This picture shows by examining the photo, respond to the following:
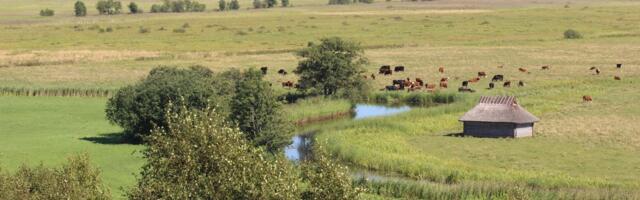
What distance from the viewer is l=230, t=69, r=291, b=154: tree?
56.2m

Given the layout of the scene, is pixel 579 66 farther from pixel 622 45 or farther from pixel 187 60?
pixel 187 60

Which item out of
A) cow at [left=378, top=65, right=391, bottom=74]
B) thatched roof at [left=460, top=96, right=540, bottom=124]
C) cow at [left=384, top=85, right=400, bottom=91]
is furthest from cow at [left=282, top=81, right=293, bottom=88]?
thatched roof at [left=460, top=96, right=540, bottom=124]

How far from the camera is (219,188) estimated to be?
2895 centimetres

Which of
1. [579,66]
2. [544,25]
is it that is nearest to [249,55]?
[579,66]

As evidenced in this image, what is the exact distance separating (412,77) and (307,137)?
97.9 feet

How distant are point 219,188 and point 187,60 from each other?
8147 cm

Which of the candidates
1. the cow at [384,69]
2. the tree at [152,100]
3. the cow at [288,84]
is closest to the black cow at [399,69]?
the cow at [384,69]

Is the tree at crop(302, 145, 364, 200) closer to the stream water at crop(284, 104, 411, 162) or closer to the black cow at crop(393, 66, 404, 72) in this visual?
the stream water at crop(284, 104, 411, 162)

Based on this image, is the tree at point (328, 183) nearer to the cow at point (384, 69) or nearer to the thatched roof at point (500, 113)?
the thatched roof at point (500, 113)

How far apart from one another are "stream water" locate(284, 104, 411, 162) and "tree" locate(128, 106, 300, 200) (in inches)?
687

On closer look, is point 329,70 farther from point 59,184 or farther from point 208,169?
point 208,169

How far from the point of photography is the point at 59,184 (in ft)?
105

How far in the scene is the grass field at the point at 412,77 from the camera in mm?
51969

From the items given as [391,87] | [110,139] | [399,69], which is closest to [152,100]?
[110,139]
